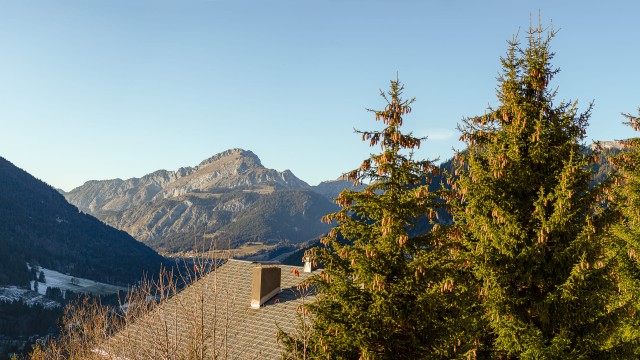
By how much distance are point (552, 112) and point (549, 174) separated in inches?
76.4

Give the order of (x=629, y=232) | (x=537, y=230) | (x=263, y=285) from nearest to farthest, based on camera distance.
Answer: (x=537, y=230) → (x=629, y=232) → (x=263, y=285)

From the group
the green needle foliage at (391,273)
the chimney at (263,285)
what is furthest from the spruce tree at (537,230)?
the chimney at (263,285)

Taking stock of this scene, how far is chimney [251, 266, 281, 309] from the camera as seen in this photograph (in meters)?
26.1

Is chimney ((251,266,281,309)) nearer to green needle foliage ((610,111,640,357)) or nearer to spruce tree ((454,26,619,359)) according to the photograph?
spruce tree ((454,26,619,359))

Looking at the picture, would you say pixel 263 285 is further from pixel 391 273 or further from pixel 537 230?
pixel 537 230

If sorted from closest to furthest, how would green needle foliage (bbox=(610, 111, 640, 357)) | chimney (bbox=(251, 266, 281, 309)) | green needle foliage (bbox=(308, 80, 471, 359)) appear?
green needle foliage (bbox=(308, 80, 471, 359)), green needle foliage (bbox=(610, 111, 640, 357)), chimney (bbox=(251, 266, 281, 309))

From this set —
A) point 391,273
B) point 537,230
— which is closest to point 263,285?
point 391,273

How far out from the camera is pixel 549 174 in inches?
599

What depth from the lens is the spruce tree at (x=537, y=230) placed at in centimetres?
1405

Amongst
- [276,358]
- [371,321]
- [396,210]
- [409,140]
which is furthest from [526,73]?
[276,358]

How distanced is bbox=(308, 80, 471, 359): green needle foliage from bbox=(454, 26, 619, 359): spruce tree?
117cm

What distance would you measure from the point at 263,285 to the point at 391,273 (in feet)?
42.2

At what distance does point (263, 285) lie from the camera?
2617cm

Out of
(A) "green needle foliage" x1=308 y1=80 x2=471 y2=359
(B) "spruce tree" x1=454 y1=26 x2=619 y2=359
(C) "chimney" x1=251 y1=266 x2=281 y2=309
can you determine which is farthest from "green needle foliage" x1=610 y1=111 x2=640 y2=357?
(C) "chimney" x1=251 y1=266 x2=281 y2=309
